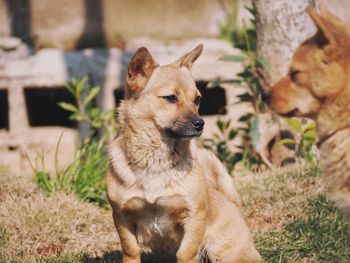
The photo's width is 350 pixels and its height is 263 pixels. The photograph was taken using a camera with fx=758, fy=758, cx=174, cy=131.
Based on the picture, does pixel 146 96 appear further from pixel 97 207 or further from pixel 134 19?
pixel 134 19

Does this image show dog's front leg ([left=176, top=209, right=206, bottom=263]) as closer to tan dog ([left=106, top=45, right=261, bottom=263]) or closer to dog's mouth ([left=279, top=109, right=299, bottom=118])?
tan dog ([left=106, top=45, right=261, bottom=263])

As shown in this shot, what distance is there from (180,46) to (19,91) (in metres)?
2.08

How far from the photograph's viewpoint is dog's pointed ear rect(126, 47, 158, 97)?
4.94 m

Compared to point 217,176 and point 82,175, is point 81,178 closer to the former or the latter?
point 82,175

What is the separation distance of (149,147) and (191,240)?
25.6 inches

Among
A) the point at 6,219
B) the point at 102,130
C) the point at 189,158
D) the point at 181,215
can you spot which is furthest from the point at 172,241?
the point at 102,130

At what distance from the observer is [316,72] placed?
181 inches

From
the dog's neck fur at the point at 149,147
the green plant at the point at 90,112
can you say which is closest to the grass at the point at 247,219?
the dog's neck fur at the point at 149,147

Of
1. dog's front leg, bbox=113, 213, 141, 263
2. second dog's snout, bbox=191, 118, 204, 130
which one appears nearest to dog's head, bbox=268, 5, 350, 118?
second dog's snout, bbox=191, 118, 204, 130

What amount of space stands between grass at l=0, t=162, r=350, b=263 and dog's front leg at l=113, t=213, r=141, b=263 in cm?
66

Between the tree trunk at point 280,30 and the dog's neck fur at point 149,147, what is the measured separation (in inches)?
97.0

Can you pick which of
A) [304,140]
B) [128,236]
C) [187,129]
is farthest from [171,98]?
[304,140]

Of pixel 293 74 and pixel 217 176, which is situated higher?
pixel 293 74

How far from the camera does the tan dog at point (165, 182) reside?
4.68 metres
